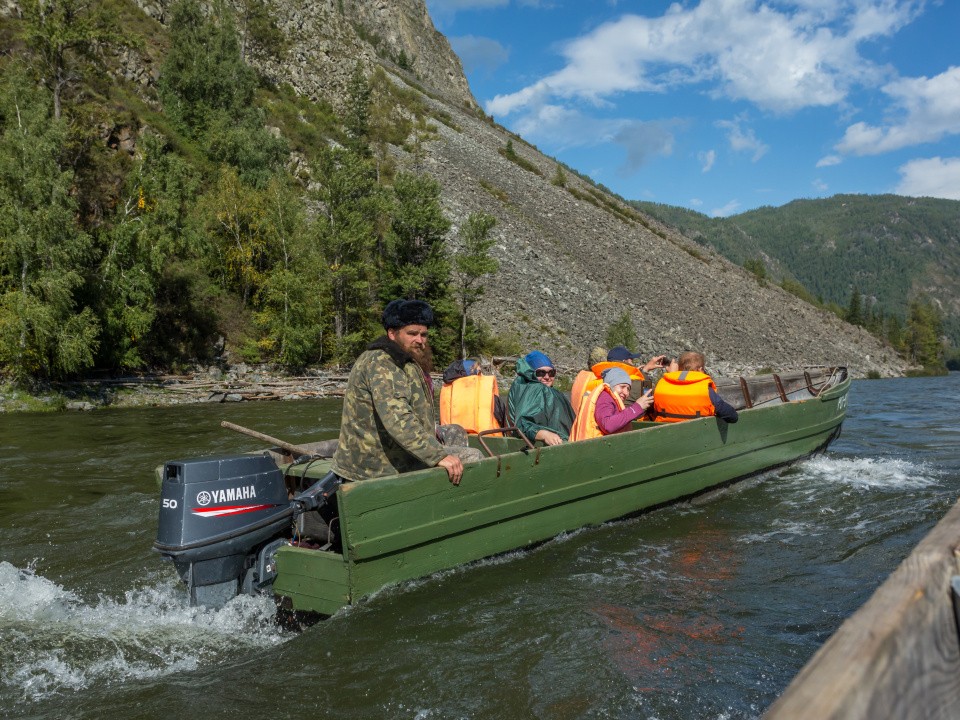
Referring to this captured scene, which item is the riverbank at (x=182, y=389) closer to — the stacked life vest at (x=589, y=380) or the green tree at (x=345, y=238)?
the green tree at (x=345, y=238)

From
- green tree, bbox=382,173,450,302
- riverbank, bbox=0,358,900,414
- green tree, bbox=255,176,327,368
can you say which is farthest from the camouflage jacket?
green tree, bbox=382,173,450,302

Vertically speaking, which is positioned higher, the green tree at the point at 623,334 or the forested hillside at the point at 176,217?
the forested hillside at the point at 176,217

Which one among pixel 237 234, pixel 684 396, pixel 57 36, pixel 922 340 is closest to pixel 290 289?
pixel 237 234

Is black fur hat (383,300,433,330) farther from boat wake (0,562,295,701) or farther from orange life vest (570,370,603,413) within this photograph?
orange life vest (570,370,603,413)

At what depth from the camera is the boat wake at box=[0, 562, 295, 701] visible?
4414mm

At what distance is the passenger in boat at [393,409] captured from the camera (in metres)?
5.24

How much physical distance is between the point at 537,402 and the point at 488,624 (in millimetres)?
2982

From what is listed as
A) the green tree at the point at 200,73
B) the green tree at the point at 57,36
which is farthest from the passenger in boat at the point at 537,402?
the green tree at the point at 200,73

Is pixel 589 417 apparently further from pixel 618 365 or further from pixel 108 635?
pixel 108 635

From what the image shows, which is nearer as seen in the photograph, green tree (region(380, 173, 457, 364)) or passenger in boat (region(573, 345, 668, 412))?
passenger in boat (region(573, 345, 668, 412))

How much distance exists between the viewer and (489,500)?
19.9 ft

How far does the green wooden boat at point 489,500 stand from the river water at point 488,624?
7.9 inches

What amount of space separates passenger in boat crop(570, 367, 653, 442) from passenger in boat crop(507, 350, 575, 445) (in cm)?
24

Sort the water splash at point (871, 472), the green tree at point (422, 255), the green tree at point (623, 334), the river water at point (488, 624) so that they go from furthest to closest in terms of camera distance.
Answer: the green tree at point (623, 334) < the green tree at point (422, 255) < the water splash at point (871, 472) < the river water at point (488, 624)
